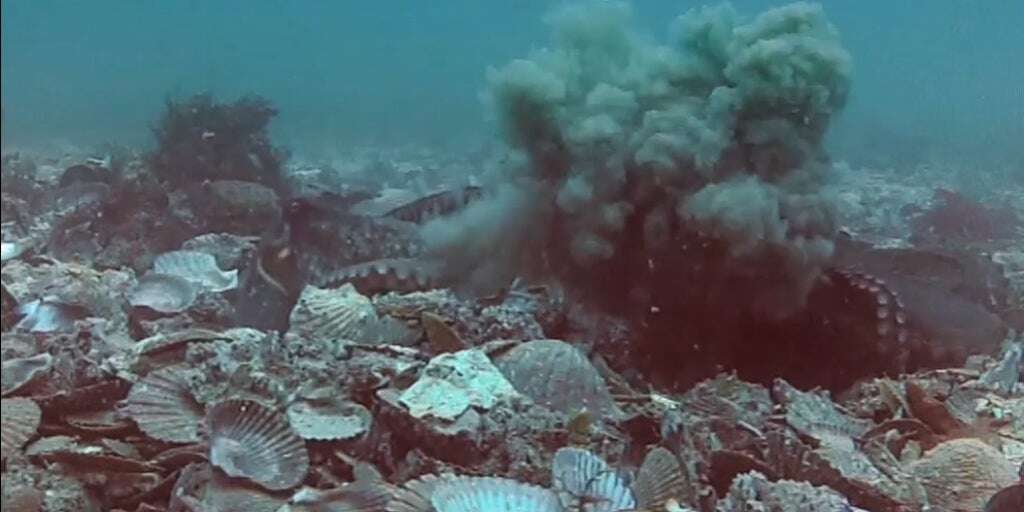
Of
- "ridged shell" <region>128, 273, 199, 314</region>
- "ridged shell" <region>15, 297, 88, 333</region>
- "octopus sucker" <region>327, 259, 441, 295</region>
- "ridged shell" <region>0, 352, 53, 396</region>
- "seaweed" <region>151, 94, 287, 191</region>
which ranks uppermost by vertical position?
"seaweed" <region>151, 94, 287, 191</region>

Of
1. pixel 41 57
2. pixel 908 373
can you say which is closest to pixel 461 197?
pixel 908 373

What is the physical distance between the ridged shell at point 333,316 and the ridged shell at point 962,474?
1.18 metres

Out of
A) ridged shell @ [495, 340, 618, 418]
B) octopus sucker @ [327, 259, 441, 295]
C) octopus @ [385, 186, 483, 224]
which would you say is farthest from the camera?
octopus @ [385, 186, 483, 224]

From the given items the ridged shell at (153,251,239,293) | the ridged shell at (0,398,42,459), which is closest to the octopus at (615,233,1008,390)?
the ridged shell at (153,251,239,293)

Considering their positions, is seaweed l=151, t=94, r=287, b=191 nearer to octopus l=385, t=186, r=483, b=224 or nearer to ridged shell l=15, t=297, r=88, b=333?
octopus l=385, t=186, r=483, b=224

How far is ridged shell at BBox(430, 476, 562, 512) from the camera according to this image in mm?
1522

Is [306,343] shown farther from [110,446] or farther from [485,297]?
[485,297]

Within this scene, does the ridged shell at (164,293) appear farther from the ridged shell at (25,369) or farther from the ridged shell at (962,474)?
the ridged shell at (962,474)

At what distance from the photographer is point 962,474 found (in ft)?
6.23

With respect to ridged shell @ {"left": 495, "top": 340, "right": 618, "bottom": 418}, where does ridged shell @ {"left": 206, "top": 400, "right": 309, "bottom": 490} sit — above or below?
below

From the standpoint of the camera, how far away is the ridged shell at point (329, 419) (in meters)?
1.72

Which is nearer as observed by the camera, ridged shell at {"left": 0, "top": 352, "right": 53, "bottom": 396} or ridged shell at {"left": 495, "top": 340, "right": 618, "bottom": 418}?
ridged shell at {"left": 0, "top": 352, "right": 53, "bottom": 396}

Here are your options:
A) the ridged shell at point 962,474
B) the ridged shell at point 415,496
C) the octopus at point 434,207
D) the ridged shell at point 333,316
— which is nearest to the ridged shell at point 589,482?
the ridged shell at point 415,496

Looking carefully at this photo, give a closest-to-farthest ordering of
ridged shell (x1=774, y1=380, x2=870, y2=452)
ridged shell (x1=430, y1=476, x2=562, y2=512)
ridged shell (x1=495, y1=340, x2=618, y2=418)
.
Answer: ridged shell (x1=430, y1=476, x2=562, y2=512)
ridged shell (x1=774, y1=380, x2=870, y2=452)
ridged shell (x1=495, y1=340, x2=618, y2=418)
